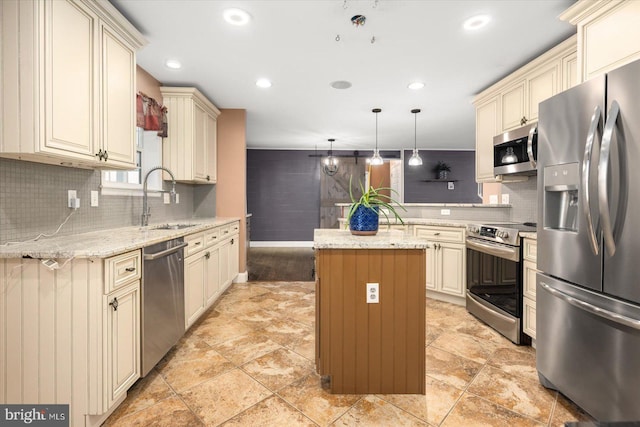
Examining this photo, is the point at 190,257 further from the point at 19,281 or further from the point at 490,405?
the point at 490,405

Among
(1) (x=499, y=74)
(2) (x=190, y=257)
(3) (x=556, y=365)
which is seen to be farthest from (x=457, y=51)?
(2) (x=190, y=257)

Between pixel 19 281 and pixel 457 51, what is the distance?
11.3 feet

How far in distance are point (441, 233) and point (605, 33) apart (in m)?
2.09

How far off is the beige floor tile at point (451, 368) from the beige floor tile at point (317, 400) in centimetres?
63

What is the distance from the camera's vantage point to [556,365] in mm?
1673

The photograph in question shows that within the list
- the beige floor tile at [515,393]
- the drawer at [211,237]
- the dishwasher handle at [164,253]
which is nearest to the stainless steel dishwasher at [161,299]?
the dishwasher handle at [164,253]

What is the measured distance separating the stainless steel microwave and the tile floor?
150cm

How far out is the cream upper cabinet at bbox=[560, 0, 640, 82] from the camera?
1627 mm

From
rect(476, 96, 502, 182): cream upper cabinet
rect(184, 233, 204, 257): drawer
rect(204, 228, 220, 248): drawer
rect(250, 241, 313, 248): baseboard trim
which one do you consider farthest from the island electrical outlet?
rect(250, 241, 313, 248): baseboard trim

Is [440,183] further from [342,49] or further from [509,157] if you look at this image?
[342,49]

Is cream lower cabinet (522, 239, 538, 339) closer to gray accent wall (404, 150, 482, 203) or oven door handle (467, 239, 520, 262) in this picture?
oven door handle (467, 239, 520, 262)

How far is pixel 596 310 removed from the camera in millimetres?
1416

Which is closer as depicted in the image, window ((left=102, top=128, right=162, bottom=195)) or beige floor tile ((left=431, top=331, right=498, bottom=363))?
beige floor tile ((left=431, top=331, right=498, bottom=363))

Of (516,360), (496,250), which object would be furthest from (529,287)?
(516,360)
